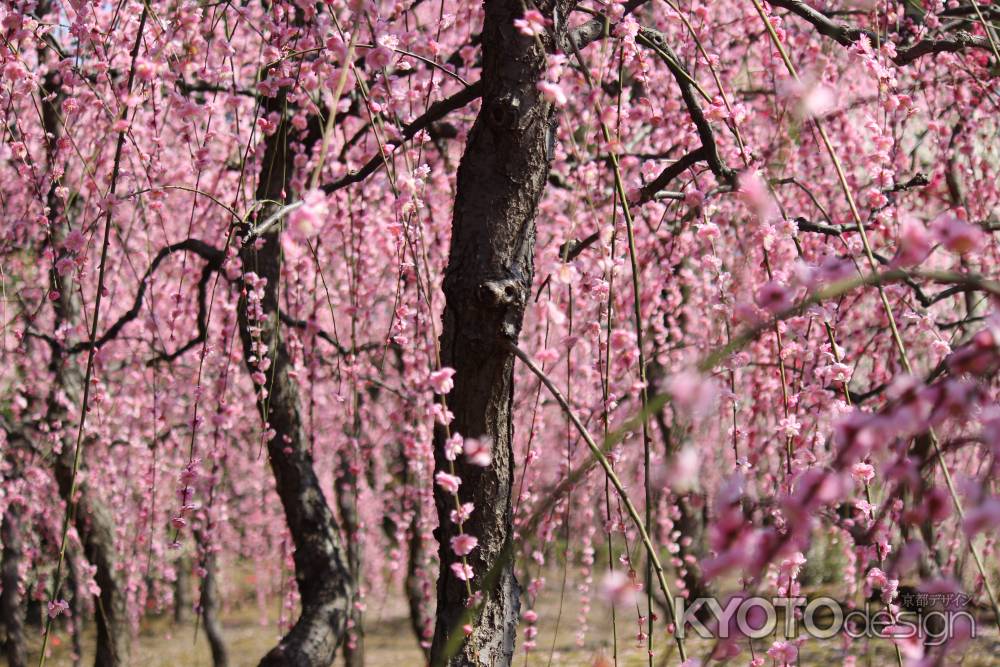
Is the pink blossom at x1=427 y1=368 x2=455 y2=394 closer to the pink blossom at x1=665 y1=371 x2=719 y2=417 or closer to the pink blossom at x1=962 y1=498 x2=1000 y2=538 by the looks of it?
the pink blossom at x1=665 y1=371 x2=719 y2=417

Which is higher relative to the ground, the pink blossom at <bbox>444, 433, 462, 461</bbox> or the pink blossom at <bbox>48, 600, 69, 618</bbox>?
the pink blossom at <bbox>444, 433, 462, 461</bbox>

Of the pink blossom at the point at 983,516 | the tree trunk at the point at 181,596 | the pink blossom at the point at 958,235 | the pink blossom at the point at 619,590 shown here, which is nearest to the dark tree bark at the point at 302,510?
the pink blossom at the point at 619,590

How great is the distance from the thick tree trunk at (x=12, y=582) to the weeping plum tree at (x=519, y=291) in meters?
0.03

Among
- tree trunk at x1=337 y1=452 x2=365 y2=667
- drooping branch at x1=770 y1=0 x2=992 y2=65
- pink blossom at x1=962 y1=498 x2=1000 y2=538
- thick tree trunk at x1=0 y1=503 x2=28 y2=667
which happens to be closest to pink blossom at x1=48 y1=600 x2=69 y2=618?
pink blossom at x1=962 y1=498 x2=1000 y2=538

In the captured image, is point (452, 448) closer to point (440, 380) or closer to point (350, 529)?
point (440, 380)

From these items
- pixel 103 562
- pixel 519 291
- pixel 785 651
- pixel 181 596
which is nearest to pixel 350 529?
pixel 103 562

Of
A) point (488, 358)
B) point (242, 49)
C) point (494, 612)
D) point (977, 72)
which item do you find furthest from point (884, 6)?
point (242, 49)

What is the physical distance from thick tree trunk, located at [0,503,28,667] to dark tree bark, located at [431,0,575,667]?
4.82 metres

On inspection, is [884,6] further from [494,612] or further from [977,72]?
[494,612]

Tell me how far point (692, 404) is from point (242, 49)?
6173 mm

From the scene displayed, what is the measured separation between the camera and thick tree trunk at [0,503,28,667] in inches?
239

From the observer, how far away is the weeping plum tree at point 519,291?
1.49m

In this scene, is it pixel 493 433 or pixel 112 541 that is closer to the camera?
pixel 493 433

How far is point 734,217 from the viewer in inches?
197
